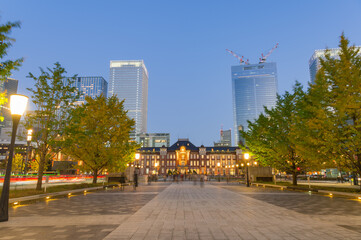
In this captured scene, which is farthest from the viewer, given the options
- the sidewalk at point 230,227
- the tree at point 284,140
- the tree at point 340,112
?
the tree at point 284,140

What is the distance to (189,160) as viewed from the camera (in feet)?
356

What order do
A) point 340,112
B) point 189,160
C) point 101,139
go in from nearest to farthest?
point 340,112 < point 101,139 < point 189,160

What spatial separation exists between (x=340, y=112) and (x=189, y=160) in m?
93.9

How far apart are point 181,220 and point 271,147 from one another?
23.4 m

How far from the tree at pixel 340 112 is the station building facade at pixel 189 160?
8977 cm

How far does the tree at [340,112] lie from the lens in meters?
17.1

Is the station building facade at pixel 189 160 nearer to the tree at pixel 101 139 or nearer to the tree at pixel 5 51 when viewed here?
the tree at pixel 101 139

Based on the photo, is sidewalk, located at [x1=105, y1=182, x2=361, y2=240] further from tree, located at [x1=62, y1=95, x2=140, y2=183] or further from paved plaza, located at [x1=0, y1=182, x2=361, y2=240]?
tree, located at [x1=62, y1=95, x2=140, y2=183]

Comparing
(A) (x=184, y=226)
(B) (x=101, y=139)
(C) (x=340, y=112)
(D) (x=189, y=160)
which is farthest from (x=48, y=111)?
(D) (x=189, y=160)

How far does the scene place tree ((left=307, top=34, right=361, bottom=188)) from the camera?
1708cm

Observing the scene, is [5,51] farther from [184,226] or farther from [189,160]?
[189,160]

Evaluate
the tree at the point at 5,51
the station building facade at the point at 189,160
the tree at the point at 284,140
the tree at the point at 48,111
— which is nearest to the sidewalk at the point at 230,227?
the tree at the point at 5,51

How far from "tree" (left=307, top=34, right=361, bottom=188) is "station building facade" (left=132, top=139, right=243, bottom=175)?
295 ft

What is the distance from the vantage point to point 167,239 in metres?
5.84
